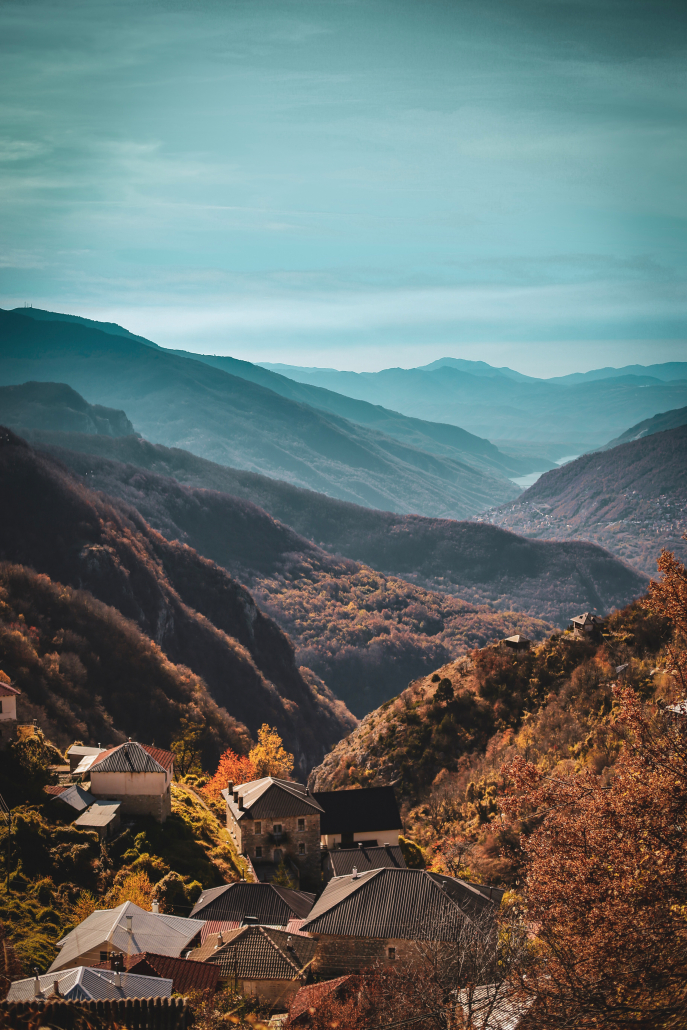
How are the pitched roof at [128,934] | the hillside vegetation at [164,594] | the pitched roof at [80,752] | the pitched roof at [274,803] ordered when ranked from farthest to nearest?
the hillside vegetation at [164,594] < the pitched roof at [80,752] < the pitched roof at [274,803] < the pitched roof at [128,934]

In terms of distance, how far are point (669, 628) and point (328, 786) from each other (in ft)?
75.0

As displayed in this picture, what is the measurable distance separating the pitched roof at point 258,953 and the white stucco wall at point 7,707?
13865 mm

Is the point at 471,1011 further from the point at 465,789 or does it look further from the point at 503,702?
the point at 503,702

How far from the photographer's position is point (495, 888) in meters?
30.2

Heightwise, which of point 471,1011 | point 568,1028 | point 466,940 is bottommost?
point 466,940

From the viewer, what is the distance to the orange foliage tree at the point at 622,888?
43.4ft

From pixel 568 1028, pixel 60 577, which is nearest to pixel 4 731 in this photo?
pixel 568 1028

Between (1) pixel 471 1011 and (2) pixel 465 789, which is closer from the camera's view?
(1) pixel 471 1011

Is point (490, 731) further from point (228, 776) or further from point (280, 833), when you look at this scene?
point (228, 776)

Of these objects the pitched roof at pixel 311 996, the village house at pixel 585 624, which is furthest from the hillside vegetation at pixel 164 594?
→ the pitched roof at pixel 311 996

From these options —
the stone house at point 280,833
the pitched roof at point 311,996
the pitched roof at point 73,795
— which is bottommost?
the stone house at point 280,833

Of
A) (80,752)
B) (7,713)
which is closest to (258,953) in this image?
(7,713)

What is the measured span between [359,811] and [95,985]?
22.2 meters

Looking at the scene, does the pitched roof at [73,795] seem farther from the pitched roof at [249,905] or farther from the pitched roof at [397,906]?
the pitched roof at [397,906]
